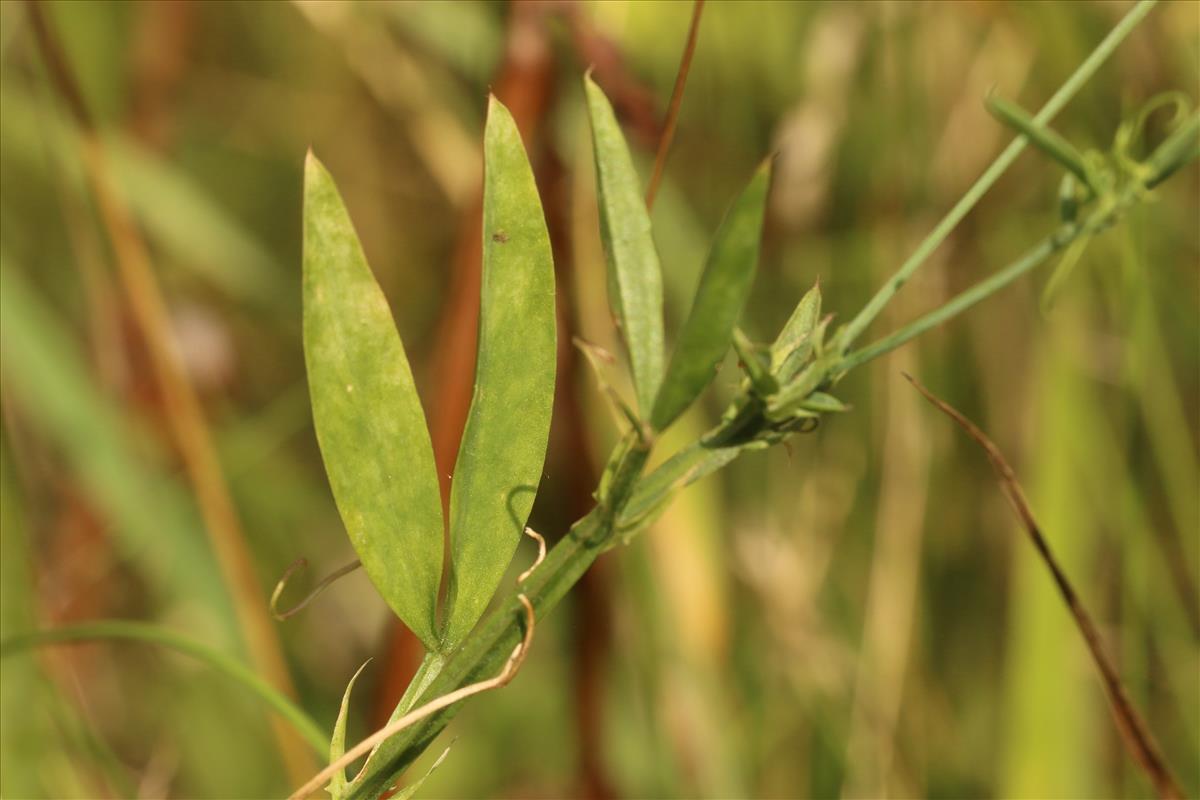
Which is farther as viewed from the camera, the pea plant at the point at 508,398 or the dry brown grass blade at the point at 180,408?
the dry brown grass blade at the point at 180,408

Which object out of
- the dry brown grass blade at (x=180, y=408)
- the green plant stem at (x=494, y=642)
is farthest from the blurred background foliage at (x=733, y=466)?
the green plant stem at (x=494, y=642)

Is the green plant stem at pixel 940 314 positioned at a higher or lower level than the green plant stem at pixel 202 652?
higher

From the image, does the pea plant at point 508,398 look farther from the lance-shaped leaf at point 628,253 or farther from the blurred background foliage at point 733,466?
the blurred background foliage at point 733,466

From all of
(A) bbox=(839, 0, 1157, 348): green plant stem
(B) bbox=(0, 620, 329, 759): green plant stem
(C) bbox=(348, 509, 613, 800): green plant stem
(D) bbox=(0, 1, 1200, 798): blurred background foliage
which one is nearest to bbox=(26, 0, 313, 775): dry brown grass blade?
→ (D) bbox=(0, 1, 1200, 798): blurred background foliage

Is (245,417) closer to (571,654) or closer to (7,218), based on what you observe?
(7,218)

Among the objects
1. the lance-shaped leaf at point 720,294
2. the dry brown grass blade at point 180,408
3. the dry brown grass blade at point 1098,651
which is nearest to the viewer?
the lance-shaped leaf at point 720,294

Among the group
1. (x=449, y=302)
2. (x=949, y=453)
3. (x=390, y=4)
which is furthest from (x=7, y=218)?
(x=949, y=453)
